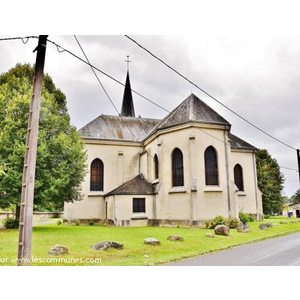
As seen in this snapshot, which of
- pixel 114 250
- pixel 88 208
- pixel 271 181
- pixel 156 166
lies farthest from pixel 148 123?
pixel 114 250

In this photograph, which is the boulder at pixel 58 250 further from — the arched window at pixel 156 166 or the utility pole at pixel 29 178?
the arched window at pixel 156 166

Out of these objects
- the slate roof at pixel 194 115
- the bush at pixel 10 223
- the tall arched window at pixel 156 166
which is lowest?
the bush at pixel 10 223

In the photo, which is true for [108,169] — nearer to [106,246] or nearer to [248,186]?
[248,186]

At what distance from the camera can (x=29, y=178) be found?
4570 mm

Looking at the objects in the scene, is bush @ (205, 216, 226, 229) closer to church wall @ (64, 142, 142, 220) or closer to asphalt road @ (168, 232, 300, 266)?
asphalt road @ (168, 232, 300, 266)

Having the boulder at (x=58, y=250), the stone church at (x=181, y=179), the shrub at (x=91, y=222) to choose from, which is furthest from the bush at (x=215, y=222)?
the boulder at (x=58, y=250)

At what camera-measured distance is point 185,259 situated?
632 cm

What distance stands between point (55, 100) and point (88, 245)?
390 centimetres

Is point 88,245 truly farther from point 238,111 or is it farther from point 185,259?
point 238,111

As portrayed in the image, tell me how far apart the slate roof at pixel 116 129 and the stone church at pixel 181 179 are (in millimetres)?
569

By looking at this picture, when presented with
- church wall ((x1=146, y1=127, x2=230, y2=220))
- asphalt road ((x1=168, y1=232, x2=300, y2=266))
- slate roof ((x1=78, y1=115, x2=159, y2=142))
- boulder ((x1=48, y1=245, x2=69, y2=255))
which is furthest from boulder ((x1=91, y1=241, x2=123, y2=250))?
slate roof ((x1=78, y1=115, x2=159, y2=142))

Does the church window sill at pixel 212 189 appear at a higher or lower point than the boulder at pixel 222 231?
higher

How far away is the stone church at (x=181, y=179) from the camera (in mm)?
14133
